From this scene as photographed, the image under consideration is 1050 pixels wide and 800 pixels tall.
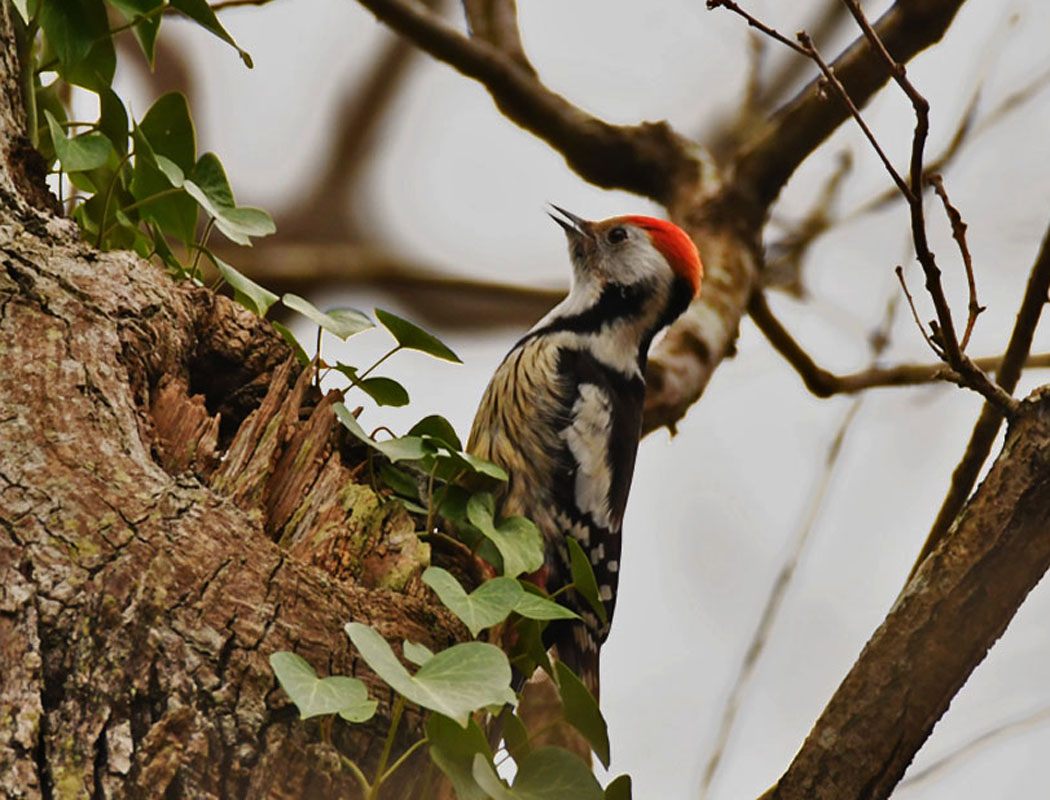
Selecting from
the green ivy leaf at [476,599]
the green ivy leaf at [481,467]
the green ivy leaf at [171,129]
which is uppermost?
the green ivy leaf at [171,129]

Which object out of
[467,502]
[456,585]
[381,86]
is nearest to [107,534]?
[456,585]

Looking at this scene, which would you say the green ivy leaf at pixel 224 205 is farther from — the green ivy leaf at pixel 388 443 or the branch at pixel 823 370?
the branch at pixel 823 370

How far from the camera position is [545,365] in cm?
273

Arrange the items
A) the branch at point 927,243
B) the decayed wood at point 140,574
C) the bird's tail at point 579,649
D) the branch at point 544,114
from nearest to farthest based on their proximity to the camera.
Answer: the decayed wood at point 140,574 → the branch at point 927,243 → the bird's tail at point 579,649 → the branch at point 544,114

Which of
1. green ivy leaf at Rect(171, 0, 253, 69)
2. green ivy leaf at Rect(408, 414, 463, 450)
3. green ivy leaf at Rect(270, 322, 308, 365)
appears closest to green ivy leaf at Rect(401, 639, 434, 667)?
green ivy leaf at Rect(408, 414, 463, 450)

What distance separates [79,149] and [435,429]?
660mm

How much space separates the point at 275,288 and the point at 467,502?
183cm

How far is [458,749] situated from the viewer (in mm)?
1544

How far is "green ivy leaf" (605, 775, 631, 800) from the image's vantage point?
168 centimetres

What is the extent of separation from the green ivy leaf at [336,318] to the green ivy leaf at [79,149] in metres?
0.33

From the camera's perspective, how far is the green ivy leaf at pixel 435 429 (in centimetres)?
195

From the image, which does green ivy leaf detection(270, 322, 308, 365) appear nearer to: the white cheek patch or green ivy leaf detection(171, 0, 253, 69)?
green ivy leaf detection(171, 0, 253, 69)

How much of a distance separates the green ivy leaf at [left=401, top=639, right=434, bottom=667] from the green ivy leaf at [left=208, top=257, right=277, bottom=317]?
0.70m

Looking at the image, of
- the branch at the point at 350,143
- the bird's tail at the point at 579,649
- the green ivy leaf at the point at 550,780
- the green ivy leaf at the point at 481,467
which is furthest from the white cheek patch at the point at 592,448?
the branch at the point at 350,143
